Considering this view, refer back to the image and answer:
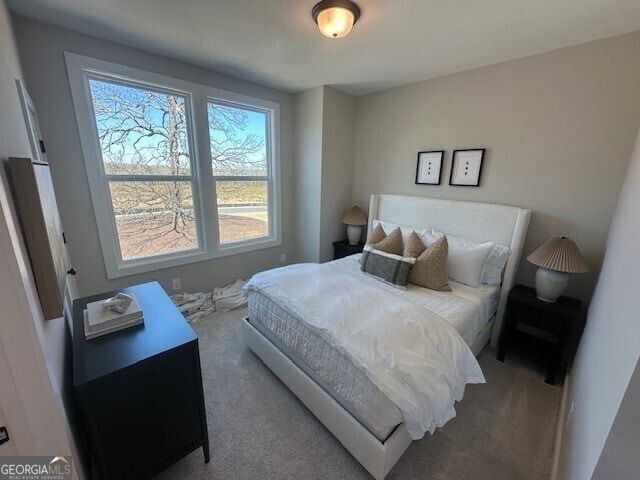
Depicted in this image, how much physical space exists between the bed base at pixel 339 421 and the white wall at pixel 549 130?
125 cm

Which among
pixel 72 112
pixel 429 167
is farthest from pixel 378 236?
pixel 72 112

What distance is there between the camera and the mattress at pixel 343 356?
122cm

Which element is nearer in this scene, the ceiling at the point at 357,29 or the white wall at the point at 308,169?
the ceiling at the point at 357,29

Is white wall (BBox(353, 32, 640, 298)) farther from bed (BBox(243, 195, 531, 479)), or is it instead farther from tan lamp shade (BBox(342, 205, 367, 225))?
tan lamp shade (BBox(342, 205, 367, 225))

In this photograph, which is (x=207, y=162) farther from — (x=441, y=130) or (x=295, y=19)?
(x=441, y=130)

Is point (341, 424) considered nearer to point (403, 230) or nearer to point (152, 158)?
point (403, 230)

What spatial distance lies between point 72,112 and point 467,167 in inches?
134

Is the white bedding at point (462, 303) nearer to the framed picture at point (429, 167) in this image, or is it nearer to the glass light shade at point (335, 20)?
the framed picture at point (429, 167)

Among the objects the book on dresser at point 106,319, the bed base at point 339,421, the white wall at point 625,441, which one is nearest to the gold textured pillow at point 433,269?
the bed base at point 339,421

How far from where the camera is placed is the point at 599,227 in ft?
6.39

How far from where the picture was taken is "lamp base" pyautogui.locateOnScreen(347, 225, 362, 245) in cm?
338

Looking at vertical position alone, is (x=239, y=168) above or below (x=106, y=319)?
above

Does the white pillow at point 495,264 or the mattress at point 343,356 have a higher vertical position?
the white pillow at point 495,264

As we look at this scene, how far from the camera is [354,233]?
3.40m
